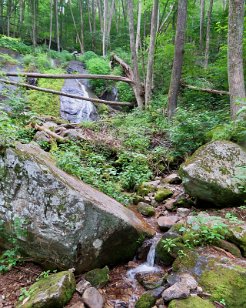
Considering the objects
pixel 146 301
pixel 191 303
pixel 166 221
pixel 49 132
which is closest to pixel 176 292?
pixel 191 303

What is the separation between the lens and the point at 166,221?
4.57 meters

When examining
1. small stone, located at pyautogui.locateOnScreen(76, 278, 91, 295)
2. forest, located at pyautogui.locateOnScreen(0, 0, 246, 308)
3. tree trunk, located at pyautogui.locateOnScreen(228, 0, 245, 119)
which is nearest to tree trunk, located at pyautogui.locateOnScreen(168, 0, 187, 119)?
forest, located at pyautogui.locateOnScreen(0, 0, 246, 308)

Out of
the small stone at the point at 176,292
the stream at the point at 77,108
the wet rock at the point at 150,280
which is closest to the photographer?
the small stone at the point at 176,292

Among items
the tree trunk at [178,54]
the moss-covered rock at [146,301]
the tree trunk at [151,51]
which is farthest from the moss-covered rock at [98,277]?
the tree trunk at [151,51]

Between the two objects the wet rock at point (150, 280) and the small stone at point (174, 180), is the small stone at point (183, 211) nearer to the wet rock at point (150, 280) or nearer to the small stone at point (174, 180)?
the small stone at point (174, 180)

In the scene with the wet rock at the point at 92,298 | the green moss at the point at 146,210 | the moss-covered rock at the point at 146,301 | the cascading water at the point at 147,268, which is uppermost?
the green moss at the point at 146,210

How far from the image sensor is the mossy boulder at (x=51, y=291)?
2.80m

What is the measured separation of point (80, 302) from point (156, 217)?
233 cm

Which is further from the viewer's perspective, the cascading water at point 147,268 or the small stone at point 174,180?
the small stone at point 174,180

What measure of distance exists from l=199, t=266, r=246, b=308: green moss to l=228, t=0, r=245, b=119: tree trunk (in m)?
3.82

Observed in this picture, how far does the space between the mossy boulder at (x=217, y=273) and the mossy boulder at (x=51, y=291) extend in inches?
49.8

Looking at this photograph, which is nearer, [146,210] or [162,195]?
[146,210]

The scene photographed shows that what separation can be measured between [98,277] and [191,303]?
48.3 inches

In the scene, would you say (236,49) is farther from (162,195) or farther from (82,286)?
(82,286)
